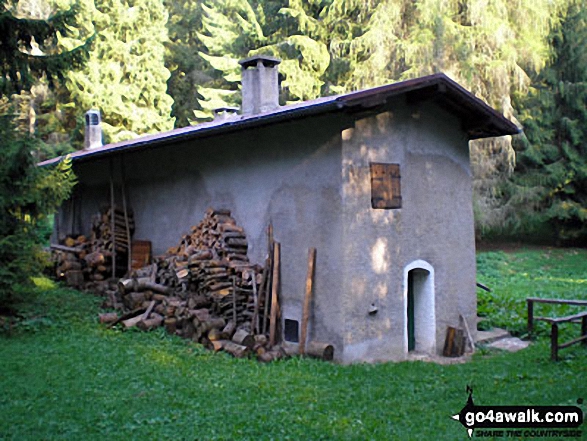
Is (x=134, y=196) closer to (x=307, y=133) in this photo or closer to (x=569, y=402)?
(x=307, y=133)

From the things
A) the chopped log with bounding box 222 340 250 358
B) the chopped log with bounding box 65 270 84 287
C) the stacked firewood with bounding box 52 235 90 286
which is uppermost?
the stacked firewood with bounding box 52 235 90 286

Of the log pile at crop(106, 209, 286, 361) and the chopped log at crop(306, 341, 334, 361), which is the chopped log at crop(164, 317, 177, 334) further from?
the chopped log at crop(306, 341, 334, 361)

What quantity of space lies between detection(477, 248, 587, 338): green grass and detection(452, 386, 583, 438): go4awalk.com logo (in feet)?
17.0

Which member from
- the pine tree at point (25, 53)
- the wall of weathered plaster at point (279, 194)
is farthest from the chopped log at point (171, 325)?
the pine tree at point (25, 53)

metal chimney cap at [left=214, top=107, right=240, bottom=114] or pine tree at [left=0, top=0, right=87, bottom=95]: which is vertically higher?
metal chimney cap at [left=214, top=107, right=240, bottom=114]

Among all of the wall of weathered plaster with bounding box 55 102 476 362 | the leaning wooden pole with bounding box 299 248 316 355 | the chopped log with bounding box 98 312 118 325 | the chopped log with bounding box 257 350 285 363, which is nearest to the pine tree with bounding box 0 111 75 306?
the chopped log with bounding box 98 312 118 325

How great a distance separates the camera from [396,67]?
22797mm

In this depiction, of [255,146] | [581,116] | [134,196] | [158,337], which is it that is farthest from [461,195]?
A: [581,116]

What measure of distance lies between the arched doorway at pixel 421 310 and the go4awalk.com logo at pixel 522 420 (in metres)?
3.88

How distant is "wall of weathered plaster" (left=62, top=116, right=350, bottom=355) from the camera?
1006 centimetres

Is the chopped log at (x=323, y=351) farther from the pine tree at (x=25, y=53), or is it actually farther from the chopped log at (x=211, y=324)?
the pine tree at (x=25, y=53)

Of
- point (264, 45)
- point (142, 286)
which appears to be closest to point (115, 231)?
point (142, 286)

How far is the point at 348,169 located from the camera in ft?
32.7

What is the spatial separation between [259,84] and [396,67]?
11351mm
